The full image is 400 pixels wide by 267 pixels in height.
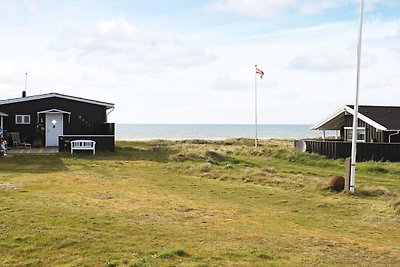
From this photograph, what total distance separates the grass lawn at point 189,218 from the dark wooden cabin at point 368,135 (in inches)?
187

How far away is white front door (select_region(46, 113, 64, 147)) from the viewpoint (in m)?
31.2

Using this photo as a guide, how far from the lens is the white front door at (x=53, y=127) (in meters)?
31.2

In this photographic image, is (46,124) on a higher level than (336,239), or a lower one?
higher

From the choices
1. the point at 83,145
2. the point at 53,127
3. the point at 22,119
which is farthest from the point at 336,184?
the point at 22,119

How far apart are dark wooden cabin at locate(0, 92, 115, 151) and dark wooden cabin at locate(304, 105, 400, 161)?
1328 cm

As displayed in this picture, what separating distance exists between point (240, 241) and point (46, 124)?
983 inches

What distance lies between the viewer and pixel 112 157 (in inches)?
1027

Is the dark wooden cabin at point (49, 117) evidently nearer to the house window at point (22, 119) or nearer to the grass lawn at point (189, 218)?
the house window at point (22, 119)

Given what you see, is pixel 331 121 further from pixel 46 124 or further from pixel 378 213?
pixel 378 213

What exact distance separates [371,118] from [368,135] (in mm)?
1071

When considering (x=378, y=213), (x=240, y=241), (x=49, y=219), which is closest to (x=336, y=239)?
(x=240, y=241)

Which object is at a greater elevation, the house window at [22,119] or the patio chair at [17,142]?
the house window at [22,119]

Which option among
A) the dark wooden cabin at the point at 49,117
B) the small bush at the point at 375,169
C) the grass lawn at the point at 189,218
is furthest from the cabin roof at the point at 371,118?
the dark wooden cabin at the point at 49,117

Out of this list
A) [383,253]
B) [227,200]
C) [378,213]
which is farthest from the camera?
[227,200]
